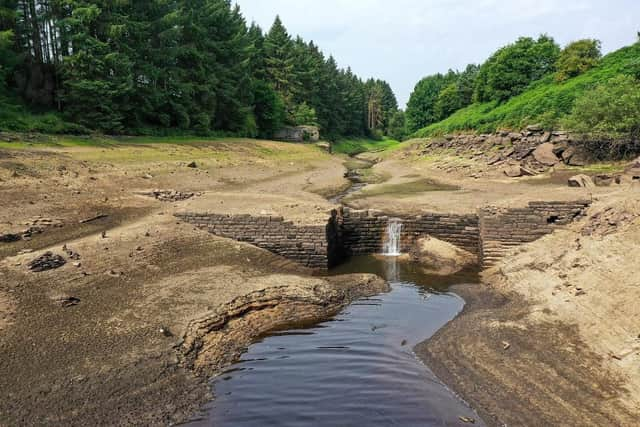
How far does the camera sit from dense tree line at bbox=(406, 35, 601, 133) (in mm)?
39312

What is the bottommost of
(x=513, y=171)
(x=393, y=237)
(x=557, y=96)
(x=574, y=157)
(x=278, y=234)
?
(x=393, y=237)

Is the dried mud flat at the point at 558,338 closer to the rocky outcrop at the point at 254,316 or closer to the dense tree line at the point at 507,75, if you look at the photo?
the rocky outcrop at the point at 254,316

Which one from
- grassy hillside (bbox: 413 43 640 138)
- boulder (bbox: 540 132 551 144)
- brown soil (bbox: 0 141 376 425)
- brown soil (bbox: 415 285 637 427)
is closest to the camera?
brown soil (bbox: 415 285 637 427)

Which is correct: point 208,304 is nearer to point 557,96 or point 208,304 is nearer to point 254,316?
point 254,316

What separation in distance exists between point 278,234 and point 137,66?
25.4 metres

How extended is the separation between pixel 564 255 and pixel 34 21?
110ft

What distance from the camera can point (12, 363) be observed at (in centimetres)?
636

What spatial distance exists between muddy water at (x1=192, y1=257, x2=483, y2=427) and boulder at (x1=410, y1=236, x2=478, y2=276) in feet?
11.2

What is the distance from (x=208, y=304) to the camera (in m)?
8.99

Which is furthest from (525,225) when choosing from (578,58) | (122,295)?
(578,58)

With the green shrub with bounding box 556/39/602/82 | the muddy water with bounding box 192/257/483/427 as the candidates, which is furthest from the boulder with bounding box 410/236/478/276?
the green shrub with bounding box 556/39/602/82

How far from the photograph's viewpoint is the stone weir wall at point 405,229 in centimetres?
1519

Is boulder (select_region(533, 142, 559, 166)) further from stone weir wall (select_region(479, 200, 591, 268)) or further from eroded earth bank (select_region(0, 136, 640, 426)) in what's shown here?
stone weir wall (select_region(479, 200, 591, 268))

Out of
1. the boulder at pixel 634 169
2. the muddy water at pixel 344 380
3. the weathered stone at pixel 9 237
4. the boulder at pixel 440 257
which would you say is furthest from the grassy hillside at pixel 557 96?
the weathered stone at pixel 9 237
